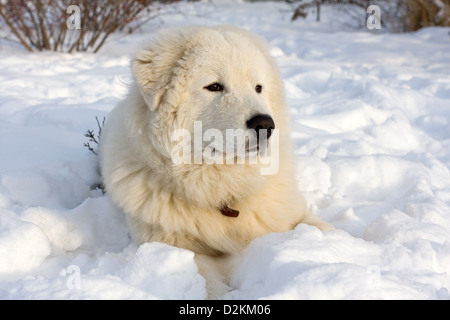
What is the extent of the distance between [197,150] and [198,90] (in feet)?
1.14

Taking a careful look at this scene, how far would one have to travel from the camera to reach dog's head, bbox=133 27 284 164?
271cm

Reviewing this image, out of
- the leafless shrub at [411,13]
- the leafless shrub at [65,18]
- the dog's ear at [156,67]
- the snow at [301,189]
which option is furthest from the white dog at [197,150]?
the leafless shrub at [411,13]

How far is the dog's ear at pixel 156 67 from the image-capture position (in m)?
2.75

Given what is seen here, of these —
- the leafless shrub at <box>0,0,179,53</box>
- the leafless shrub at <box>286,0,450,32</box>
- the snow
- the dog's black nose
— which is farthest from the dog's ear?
the leafless shrub at <box>286,0,450,32</box>

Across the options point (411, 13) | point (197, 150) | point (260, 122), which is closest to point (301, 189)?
point (197, 150)

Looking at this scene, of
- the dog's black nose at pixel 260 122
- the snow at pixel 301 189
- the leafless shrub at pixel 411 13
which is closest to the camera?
the snow at pixel 301 189

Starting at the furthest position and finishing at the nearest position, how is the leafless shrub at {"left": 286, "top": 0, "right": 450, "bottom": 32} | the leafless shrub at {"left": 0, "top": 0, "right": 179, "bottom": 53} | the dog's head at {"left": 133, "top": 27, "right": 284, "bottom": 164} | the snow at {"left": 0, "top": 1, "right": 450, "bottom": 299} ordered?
the leafless shrub at {"left": 286, "top": 0, "right": 450, "bottom": 32} < the leafless shrub at {"left": 0, "top": 0, "right": 179, "bottom": 53} < the dog's head at {"left": 133, "top": 27, "right": 284, "bottom": 164} < the snow at {"left": 0, "top": 1, "right": 450, "bottom": 299}

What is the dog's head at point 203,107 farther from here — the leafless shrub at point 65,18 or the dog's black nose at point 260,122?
the leafless shrub at point 65,18

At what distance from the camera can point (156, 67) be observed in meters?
2.79

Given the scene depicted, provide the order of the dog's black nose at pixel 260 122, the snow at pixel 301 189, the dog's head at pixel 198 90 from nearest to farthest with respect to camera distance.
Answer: the snow at pixel 301 189
the dog's black nose at pixel 260 122
the dog's head at pixel 198 90

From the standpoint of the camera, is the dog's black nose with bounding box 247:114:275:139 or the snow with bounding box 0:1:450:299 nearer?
the snow with bounding box 0:1:450:299

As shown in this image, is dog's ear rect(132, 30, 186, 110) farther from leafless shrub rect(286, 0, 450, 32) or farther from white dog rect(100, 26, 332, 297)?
leafless shrub rect(286, 0, 450, 32)

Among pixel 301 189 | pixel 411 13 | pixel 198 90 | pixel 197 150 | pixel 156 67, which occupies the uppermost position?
pixel 156 67

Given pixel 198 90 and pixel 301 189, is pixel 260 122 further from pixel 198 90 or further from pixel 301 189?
pixel 301 189
